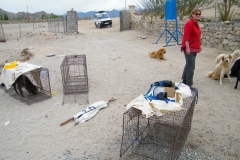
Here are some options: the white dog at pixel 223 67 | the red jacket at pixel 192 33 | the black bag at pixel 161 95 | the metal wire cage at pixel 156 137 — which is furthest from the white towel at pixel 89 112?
the white dog at pixel 223 67

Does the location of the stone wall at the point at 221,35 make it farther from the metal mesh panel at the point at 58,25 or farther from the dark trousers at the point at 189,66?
the metal mesh panel at the point at 58,25

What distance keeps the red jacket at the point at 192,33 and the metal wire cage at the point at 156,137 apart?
5.66 feet

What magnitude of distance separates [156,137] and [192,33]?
2.62 metres

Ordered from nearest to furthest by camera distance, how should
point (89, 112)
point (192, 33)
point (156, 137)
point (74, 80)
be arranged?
1. point (156, 137)
2. point (89, 112)
3. point (192, 33)
4. point (74, 80)

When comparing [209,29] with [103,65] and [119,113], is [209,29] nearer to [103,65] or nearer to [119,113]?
[103,65]

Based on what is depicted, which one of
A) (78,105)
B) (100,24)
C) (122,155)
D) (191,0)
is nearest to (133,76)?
(78,105)

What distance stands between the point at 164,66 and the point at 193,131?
4.12 meters

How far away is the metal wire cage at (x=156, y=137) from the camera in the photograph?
10.6 ft

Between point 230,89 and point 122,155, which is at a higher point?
point 230,89

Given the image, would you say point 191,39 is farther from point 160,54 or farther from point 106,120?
point 160,54

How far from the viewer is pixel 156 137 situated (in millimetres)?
3682

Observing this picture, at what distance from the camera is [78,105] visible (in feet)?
17.0

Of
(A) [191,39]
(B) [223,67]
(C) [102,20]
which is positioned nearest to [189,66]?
(A) [191,39]

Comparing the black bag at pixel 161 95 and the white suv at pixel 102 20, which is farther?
the white suv at pixel 102 20
